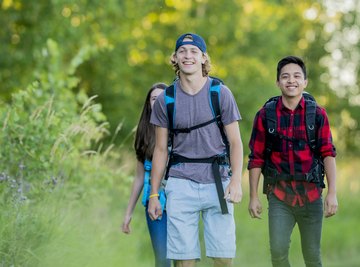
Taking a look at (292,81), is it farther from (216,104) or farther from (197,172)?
(197,172)

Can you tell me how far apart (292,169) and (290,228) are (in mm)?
459

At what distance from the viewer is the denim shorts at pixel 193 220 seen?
6.94m

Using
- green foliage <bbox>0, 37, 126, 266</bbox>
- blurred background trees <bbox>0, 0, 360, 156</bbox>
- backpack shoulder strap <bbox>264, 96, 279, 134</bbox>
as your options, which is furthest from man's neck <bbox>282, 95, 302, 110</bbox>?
blurred background trees <bbox>0, 0, 360, 156</bbox>

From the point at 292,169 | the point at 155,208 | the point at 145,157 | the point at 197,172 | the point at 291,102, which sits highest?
the point at 291,102

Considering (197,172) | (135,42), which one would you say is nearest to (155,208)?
(197,172)

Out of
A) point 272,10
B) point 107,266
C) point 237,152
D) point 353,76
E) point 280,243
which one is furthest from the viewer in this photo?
point 353,76

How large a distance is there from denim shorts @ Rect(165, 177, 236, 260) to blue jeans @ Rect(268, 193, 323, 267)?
1.77 feet

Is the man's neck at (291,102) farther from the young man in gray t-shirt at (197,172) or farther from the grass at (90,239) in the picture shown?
the grass at (90,239)

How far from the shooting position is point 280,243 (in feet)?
24.2

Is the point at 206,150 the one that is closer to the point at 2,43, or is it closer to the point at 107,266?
the point at 107,266

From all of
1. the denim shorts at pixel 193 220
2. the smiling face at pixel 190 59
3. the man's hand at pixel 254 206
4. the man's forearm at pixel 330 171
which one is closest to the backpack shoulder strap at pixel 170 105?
the smiling face at pixel 190 59

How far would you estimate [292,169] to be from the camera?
291 inches

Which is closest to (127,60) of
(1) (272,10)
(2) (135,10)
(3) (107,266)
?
(2) (135,10)

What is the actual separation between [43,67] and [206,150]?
10.9 meters
